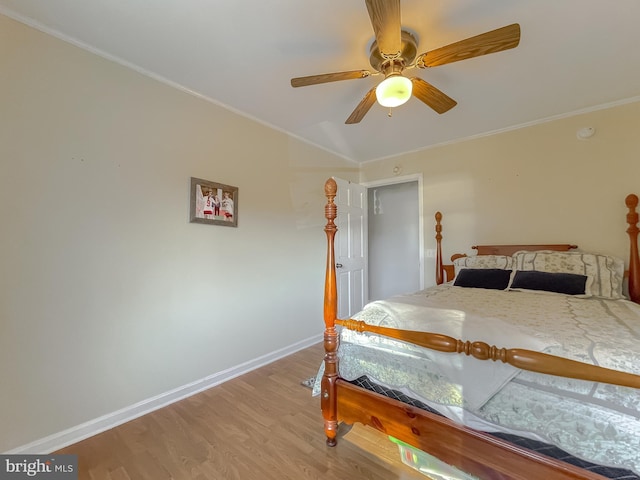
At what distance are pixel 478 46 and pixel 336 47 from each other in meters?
0.89

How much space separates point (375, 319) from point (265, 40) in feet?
6.28

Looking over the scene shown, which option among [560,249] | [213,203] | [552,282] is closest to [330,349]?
[213,203]

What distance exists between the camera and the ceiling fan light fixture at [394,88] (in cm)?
154

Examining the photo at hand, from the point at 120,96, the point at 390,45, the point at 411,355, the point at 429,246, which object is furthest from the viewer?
the point at 429,246

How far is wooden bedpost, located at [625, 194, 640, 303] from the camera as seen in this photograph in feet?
8.00

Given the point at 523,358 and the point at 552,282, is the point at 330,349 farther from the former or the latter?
the point at 552,282

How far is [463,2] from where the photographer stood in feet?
5.07

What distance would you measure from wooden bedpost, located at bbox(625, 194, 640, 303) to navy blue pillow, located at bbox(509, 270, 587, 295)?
1.65ft

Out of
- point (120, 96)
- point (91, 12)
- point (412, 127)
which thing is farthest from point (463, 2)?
point (120, 96)

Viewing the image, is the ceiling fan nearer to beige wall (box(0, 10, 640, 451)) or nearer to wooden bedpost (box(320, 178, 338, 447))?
wooden bedpost (box(320, 178, 338, 447))

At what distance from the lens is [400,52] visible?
1.58 metres

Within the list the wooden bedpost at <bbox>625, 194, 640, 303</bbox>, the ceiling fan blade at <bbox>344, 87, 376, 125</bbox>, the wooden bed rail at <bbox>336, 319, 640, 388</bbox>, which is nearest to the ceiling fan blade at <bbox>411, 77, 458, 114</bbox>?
the ceiling fan blade at <bbox>344, 87, 376, 125</bbox>

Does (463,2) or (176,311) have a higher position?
(463,2)

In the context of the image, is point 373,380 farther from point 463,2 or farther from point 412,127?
point 412,127
